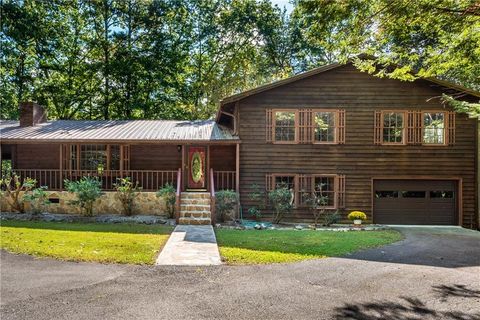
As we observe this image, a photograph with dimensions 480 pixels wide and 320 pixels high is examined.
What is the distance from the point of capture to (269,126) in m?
14.4

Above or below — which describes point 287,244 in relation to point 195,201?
below

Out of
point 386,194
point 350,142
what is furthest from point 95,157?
point 386,194

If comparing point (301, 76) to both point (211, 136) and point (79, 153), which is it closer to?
point (211, 136)

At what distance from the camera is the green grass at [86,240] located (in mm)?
7191

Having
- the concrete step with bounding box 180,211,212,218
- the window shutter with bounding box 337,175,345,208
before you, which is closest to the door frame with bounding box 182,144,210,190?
the concrete step with bounding box 180,211,212,218

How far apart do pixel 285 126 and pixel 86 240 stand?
29.3ft

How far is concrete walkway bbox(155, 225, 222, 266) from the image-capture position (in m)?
7.03

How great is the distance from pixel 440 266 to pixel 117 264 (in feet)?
21.6

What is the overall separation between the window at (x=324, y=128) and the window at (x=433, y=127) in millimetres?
3849

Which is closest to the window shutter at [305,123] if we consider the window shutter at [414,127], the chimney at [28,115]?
the window shutter at [414,127]

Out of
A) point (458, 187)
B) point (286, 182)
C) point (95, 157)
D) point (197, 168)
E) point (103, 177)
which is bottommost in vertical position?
point (458, 187)

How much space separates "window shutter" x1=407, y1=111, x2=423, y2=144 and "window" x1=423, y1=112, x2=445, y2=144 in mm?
246

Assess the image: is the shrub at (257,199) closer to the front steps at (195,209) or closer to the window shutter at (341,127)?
the front steps at (195,209)

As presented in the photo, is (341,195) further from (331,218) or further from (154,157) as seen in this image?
(154,157)
